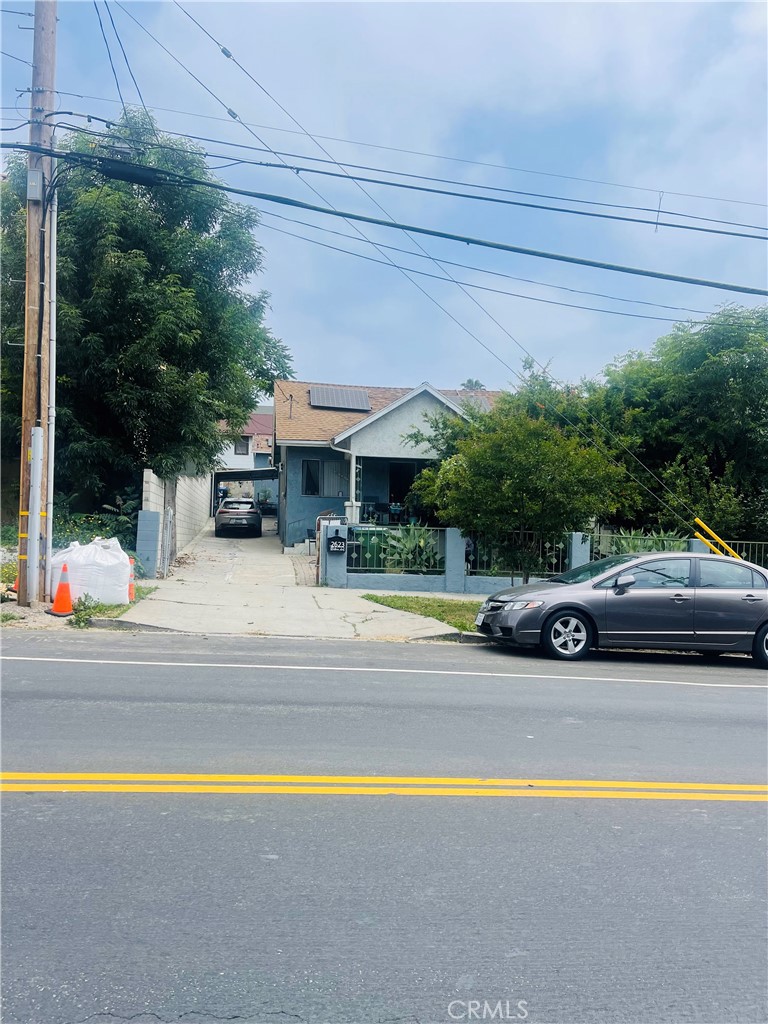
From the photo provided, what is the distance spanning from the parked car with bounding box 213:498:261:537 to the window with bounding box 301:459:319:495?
183 inches

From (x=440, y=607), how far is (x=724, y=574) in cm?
491

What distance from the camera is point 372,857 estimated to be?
4.20 m

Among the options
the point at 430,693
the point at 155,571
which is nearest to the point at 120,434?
the point at 155,571

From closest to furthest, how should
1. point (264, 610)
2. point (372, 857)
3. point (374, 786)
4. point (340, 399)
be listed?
point (372, 857)
point (374, 786)
point (264, 610)
point (340, 399)

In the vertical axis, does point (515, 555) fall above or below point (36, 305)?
below

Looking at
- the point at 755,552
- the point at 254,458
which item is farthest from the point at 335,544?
the point at 254,458

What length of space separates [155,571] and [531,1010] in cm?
1449

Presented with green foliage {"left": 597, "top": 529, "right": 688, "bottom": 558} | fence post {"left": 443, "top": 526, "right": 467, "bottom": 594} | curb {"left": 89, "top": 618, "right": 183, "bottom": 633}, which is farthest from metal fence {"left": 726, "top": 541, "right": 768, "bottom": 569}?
curb {"left": 89, "top": 618, "right": 183, "bottom": 633}

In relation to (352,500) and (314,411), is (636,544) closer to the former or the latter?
(352,500)

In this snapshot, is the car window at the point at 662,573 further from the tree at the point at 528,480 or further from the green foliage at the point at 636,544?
the green foliage at the point at 636,544

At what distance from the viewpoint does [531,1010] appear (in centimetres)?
301

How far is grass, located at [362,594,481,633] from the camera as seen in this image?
521 inches

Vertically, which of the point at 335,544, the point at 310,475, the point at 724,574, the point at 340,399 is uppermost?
the point at 340,399

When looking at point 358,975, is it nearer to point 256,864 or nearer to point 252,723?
point 256,864
